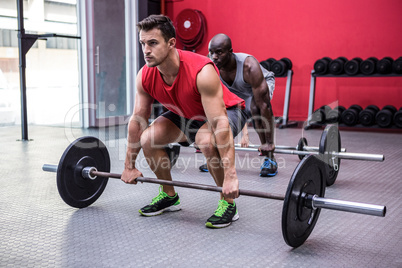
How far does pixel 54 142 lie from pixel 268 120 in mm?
2482

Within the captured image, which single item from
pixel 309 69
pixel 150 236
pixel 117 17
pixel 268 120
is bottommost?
pixel 150 236

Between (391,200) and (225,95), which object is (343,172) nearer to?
(391,200)

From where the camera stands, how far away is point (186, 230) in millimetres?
1793

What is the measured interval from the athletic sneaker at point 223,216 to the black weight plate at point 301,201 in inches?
14.6

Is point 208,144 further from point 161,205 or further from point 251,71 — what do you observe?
point 251,71

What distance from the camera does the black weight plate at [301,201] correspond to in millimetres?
1450

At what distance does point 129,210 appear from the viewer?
208 cm

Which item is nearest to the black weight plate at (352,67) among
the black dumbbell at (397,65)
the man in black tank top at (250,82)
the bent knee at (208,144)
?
the black dumbbell at (397,65)

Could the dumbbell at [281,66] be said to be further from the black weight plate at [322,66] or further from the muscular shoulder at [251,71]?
the muscular shoulder at [251,71]

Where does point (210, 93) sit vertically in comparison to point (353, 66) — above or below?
below

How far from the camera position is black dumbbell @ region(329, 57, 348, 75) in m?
4.87

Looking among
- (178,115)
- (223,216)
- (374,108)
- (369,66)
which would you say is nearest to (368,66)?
(369,66)

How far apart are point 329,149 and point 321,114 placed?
268 centimetres

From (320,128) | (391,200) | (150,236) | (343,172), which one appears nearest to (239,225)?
(150,236)
